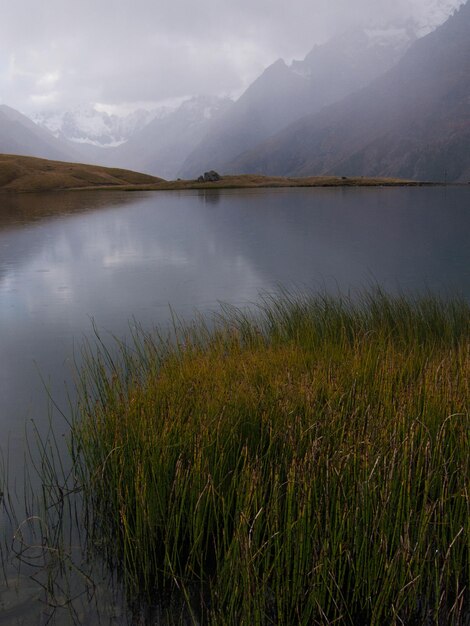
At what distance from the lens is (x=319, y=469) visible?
4.45m

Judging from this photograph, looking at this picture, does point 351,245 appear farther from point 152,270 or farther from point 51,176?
point 51,176

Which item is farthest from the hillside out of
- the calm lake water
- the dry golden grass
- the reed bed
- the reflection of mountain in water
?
the reed bed

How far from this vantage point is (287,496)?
395 cm

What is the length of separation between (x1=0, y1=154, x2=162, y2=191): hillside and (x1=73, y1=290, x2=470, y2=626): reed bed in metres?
123

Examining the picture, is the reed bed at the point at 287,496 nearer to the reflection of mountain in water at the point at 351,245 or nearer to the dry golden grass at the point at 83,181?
the reflection of mountain in water at the point at 351,245

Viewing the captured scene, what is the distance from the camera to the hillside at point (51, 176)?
122 meters

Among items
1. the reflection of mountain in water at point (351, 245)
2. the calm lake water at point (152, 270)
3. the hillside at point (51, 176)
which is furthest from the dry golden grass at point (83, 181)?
the calm lake water at point (152, 270)

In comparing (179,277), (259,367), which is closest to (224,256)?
(179,277)

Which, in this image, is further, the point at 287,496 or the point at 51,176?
the point at 51,176

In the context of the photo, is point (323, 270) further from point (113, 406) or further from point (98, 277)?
point (113, 406)

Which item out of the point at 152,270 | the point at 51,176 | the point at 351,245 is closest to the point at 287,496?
the point at 152,270

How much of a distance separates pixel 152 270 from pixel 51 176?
118 metres

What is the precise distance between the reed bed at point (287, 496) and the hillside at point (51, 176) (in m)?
123

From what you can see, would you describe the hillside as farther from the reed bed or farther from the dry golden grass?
the reed bed
